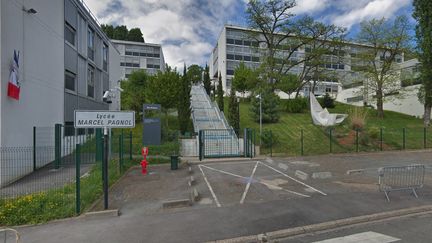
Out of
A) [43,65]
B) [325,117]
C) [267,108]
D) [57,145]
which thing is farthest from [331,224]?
[267,108]

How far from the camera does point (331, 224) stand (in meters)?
5.26

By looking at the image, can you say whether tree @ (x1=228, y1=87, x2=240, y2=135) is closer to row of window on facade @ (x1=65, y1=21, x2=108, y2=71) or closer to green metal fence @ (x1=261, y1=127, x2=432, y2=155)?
green metal fence @ (x1=261, y1=127, x2=432, y2=155)

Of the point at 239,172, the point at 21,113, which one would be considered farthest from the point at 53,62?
the point at 239,172

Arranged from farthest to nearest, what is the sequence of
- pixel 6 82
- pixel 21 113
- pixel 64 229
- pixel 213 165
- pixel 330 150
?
pixel 330 150
pixel 213 165
pixel 21 113
pixel 6 82
pixel 64 229

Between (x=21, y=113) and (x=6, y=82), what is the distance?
163cm

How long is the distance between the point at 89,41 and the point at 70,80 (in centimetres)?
545

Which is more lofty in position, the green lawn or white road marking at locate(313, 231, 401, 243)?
the green lawn

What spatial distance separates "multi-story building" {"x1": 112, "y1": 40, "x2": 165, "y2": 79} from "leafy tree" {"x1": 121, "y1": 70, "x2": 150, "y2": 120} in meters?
28.8

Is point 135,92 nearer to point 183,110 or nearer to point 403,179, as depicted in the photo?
point 183,110

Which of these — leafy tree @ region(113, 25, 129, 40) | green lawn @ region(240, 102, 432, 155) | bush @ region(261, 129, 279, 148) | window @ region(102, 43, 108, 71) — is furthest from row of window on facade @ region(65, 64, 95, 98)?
leafy tree @ region(113, 25, 129, 40)

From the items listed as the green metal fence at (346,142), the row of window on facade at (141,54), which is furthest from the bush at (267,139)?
the row of window on facade at (141,54)

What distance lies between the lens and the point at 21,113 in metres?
10.2

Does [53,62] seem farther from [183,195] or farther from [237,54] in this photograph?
[237,54]

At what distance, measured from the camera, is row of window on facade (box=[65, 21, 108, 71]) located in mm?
15697
